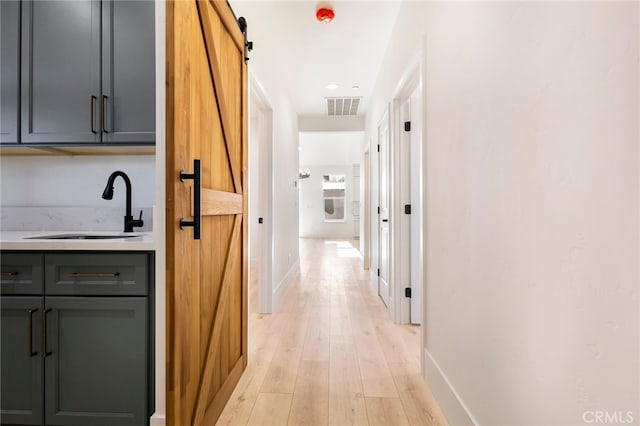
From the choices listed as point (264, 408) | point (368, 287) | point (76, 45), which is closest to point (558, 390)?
point (264, 408)

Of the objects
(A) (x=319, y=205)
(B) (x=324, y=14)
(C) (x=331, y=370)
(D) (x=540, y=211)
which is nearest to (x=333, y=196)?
(A) (x=319, y=205)

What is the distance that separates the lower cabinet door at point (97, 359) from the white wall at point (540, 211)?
136 centimetres

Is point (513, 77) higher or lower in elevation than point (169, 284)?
higher

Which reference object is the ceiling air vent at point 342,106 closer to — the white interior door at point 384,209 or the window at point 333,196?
the white interior door at point 384,209

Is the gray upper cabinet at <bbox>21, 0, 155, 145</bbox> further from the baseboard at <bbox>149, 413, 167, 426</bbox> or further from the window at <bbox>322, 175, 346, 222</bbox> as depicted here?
the window at <bbox>322, 175, 346, 222</bbox>

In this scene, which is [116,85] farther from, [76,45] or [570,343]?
[570,343]

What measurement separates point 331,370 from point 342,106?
14.1 ft

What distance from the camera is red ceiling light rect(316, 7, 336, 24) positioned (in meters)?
2.60

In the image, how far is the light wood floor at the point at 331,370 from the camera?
1623 mm

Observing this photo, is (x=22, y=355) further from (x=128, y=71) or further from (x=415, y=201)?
(x=415, y=201)

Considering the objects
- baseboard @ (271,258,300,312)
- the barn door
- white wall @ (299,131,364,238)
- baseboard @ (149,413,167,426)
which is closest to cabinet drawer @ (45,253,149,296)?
the barn door

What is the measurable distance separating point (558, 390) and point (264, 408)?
4.46 ft

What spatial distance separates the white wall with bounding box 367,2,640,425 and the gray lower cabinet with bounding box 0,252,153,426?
4.41ft

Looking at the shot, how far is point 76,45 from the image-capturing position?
1653mm
